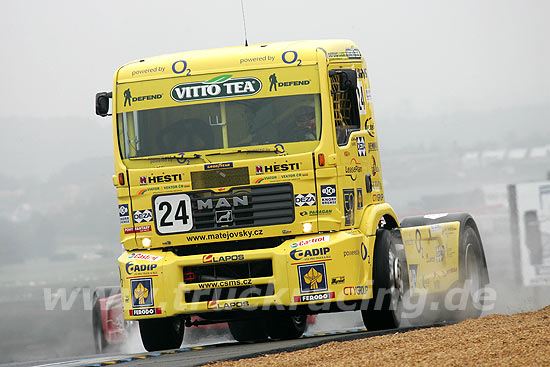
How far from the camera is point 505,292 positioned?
74.1ft

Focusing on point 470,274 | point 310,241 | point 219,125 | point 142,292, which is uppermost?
point 219,125

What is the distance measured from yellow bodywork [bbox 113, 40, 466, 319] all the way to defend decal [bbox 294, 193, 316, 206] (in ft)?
0.11

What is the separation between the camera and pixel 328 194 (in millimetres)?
11508

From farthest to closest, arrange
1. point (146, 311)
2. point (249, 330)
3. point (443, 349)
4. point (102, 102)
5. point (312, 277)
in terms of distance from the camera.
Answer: point (249, 330)
point (102, 102)
point (146, 311)
point (312, 277)
point (443, 349)

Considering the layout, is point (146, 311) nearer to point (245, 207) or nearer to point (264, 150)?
point (245, 207)

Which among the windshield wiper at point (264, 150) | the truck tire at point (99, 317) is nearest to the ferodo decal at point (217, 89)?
the windshield wiper at point (264, 150)

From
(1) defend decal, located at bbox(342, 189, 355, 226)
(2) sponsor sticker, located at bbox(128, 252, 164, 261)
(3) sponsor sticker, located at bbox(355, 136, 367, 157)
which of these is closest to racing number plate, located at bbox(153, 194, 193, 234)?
(2) sponsor sticker, located at bbox(128, 252, 164, 261)

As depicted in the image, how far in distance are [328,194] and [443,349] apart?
3.01 m

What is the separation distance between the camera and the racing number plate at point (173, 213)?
11.7m

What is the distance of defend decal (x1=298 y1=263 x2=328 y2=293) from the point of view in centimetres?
1141

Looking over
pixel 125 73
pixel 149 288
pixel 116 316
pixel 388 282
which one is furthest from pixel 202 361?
pixel 116 316

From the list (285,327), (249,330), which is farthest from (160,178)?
(249,330)

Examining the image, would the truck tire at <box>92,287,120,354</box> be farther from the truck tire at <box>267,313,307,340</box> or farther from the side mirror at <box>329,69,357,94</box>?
the side mirror at <box>329,69,357,94</box>

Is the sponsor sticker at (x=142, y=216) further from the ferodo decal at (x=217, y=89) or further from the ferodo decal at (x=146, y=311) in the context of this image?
the ferodo decal at (x=217, y=89)
